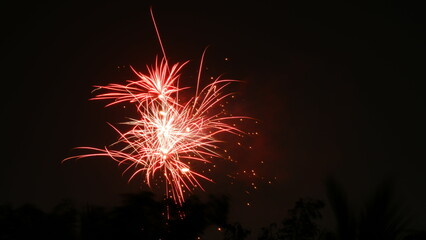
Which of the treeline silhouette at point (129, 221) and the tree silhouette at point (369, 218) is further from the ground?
the treeline silhouette at point (129, 221)

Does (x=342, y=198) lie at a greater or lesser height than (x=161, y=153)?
lesser

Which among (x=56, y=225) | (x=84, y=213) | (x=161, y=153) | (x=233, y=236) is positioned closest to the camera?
(x=84, y=213)

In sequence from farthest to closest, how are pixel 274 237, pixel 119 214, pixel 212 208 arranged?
pixel 274 237 → pixel 212 208 → pixel 119 214

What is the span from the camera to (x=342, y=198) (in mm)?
2840

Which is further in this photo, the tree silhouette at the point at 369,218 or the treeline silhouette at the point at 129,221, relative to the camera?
the treeline silhouette at the point at 129,221

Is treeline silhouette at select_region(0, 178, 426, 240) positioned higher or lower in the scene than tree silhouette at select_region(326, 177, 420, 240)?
higher

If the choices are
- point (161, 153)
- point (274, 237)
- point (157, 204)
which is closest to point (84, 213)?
point (157, 204)

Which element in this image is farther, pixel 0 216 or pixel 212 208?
pixel 212 208

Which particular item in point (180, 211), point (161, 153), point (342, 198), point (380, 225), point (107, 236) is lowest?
point (380, 225)

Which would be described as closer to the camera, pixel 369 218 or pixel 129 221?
pixel 369 218

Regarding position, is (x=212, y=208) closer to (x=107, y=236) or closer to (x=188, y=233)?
(x=188, y=233)

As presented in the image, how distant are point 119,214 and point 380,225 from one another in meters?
3.96

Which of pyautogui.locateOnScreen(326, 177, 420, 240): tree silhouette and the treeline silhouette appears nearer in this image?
pyautogui.locateOnScreen(326, 177, 420, 240): tree silhouette

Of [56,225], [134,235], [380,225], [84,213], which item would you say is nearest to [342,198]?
[380,225]
